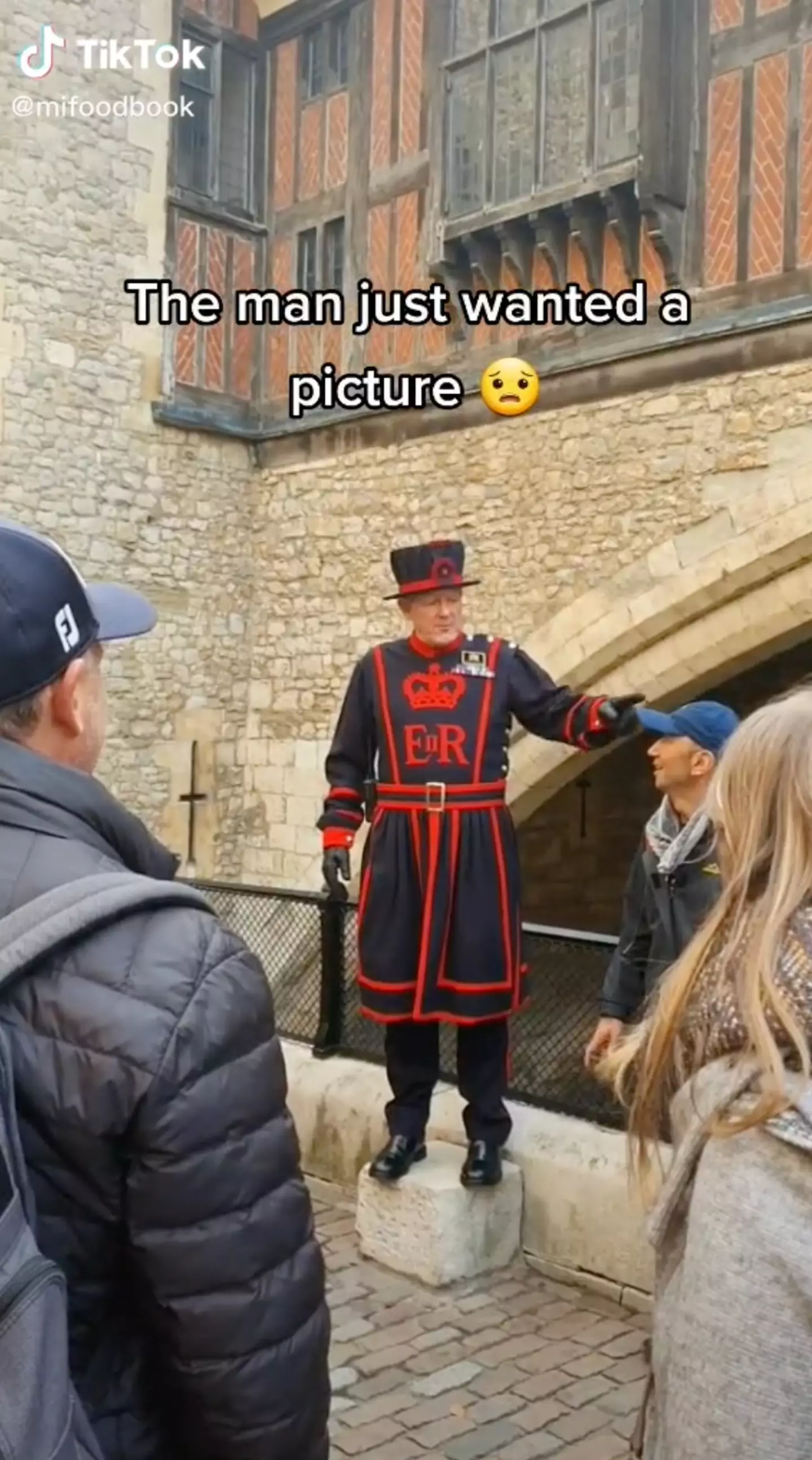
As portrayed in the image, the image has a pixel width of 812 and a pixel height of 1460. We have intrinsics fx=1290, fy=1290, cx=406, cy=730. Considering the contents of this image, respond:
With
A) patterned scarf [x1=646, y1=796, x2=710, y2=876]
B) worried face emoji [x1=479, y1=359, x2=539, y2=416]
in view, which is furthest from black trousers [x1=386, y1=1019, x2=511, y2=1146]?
worried face emoji [x1=479, y1=359, x2=539, y2=416]

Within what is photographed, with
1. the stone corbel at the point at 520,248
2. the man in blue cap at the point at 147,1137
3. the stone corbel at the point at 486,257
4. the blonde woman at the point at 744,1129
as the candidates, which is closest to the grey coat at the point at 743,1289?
the blonde woman at the point at 744,1129

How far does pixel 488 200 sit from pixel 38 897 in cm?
700

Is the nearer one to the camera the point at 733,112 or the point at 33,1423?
the point at 33,1423

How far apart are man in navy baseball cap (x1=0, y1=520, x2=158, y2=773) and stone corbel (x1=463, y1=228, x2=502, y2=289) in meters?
6.63

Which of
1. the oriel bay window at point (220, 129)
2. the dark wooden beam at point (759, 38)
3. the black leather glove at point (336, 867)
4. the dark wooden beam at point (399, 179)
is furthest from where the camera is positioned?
the oriel bay window at point (220, 129)

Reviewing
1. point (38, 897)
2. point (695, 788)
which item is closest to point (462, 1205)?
point (695, 788)

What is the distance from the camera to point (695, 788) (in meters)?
2.85

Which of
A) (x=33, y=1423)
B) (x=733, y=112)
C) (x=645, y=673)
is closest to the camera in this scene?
(x=33, y=1423)

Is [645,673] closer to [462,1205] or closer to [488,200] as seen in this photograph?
[488,200]

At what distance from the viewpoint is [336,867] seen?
11.5 ft

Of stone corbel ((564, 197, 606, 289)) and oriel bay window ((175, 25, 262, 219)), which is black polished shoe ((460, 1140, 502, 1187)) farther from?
oriel bay window ((175, 25, 262, 219))

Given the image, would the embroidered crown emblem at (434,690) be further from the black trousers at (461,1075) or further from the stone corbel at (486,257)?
the stone corbel at (486,257)

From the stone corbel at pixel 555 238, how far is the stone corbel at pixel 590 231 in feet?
0.28

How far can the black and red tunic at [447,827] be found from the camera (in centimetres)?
320
